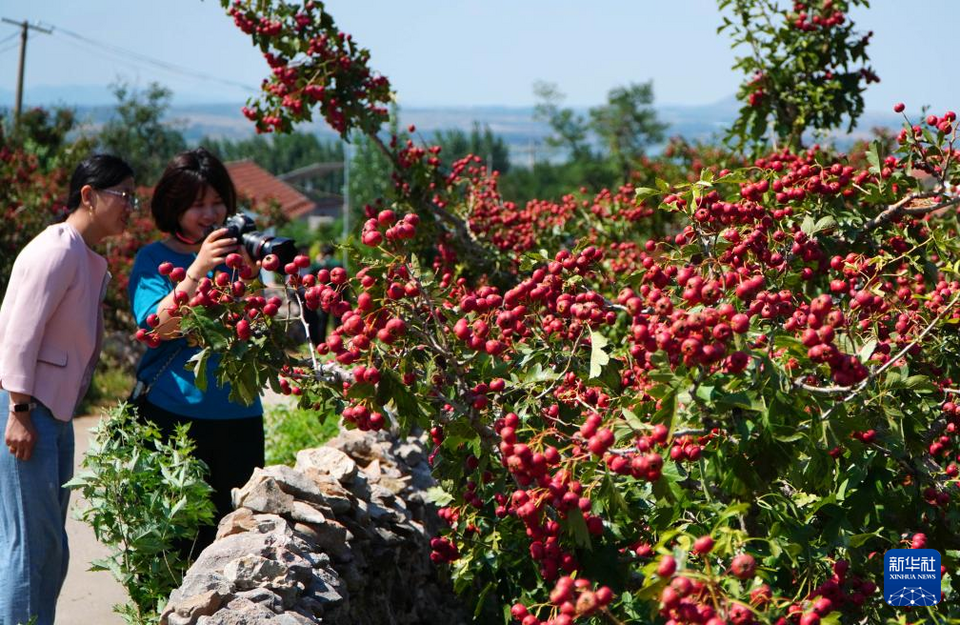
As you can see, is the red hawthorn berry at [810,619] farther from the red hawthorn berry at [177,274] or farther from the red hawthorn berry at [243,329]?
the red hawthorn berry at [177,274]

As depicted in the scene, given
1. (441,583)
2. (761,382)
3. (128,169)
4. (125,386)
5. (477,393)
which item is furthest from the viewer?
(125,386)

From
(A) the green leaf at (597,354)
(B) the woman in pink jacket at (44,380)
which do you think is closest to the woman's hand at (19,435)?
(B) the woman in pink jacket at (44,380)

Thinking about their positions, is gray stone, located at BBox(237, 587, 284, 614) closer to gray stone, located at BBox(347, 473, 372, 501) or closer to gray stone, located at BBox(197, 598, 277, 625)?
gray stone, located at BBox(197, 598, 277, 625)

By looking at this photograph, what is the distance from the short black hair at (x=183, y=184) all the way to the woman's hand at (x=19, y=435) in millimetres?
853

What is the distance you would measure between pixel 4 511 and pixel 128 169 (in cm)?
126

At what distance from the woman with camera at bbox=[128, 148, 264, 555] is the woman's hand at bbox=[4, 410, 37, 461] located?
0.39 m

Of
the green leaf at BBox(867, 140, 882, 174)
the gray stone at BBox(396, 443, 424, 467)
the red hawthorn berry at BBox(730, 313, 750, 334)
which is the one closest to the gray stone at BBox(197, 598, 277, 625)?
the red hawthorn berry at BBox(730, 313, 750, 334)

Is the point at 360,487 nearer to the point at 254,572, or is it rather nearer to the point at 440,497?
the point at 440,497

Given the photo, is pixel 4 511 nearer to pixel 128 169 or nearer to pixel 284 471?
pixel 284 471

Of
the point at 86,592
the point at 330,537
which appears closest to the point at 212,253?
the point at 330,537

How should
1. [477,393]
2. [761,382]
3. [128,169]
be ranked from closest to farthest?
[761,382] < [477,393] < [128,169]

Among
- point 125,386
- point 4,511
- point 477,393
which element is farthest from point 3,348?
point 125,386

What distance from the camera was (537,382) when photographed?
7.93 feet

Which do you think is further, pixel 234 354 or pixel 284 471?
pixel 284 471
